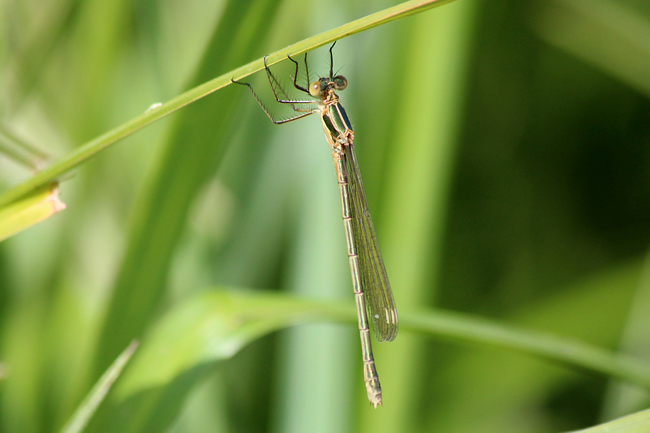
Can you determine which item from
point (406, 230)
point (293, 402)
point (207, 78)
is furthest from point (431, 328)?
point (207, 78)

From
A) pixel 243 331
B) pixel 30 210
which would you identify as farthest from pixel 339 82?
pixel 30 210

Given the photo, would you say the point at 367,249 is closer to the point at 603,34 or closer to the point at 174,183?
the point at 174,183

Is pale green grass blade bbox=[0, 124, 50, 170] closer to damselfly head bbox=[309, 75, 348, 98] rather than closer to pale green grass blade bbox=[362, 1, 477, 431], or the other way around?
damselfly head bbox=[309, 75, 348, 98]

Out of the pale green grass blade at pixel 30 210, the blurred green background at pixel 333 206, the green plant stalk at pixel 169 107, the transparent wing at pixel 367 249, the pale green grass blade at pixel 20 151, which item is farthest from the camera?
the transparent wing at pixel 367 249

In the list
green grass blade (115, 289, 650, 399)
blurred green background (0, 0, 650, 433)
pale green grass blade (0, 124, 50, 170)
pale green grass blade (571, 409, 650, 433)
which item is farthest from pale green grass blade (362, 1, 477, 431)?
pale green grass blade (0, 124, 50, 170)

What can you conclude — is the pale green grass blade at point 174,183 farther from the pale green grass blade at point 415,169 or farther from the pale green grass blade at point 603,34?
the pale green grass blade at point 603,34


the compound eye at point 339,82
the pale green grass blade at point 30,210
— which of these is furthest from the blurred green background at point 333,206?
the pale green grass blade at point 30,210

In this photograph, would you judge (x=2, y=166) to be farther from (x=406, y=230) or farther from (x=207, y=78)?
(x=406, y=230)

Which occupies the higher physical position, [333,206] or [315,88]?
[315,88]
